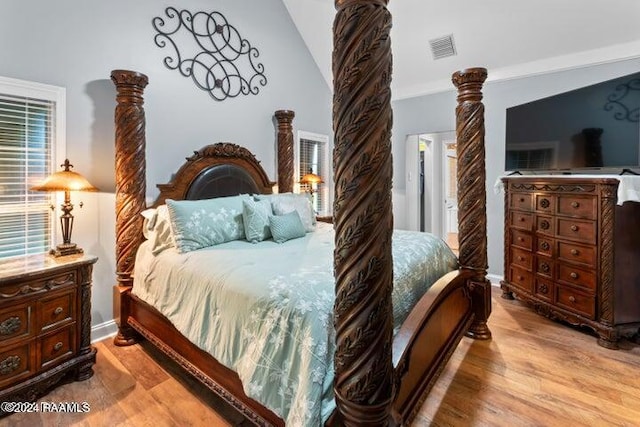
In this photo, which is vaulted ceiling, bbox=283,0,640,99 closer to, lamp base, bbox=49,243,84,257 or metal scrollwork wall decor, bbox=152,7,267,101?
metal scrollwork wall decor, bbox=152,7,267,101

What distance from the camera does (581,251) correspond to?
274 centimetres

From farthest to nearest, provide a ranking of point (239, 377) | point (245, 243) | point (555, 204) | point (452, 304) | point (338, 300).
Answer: point (555, 204) → point (245, 243) → point (452, 304) → point (239, 377) → point (338, 300)

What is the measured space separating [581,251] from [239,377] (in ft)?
9.50

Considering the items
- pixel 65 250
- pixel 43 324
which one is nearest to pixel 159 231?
A: pixel 65 250

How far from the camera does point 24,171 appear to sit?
2336 mm

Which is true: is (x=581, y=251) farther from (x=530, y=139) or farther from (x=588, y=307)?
(x=530, y=139)

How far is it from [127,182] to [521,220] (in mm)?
3722

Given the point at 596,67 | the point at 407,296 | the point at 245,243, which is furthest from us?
the point at 596,67

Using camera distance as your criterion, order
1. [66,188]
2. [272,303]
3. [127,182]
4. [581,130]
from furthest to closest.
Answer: [581,130], [127,182], [66,188], [272,303]

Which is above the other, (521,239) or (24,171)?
(24,171)

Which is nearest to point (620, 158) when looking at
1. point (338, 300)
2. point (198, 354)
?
point (338, 300)

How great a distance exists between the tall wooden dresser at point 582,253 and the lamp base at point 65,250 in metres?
3.95

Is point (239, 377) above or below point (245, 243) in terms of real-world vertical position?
below

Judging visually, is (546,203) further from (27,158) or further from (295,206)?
(27,158)
